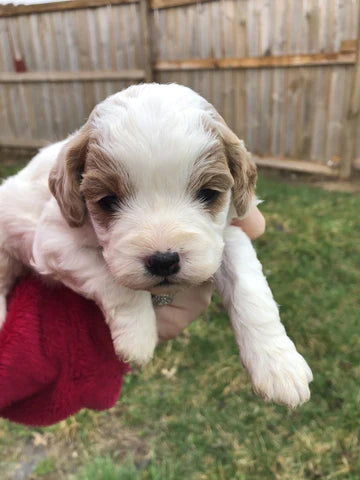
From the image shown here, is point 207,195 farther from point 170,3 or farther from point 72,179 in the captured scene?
point 170,3

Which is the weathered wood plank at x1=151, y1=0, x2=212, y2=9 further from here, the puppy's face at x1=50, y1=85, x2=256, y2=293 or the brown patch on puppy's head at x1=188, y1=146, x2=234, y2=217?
the brown patch on puppy's head at x1=188, y1=146, x2=234, y2=217

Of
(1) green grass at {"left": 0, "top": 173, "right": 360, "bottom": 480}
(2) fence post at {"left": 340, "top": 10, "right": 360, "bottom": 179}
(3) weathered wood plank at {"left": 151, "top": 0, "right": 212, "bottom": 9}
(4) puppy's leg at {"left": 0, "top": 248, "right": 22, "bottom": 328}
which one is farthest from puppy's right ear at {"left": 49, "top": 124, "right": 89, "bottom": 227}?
(3) weathered wood plank at {"left": 151, "top": 0, "right": 212, "bottom": 9}

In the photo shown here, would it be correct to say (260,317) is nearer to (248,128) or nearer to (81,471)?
(81,471)

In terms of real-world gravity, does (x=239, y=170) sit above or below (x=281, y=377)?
above

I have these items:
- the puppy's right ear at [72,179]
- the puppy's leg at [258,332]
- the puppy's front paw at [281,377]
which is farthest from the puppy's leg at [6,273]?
the puppy's front paw at [281,377]

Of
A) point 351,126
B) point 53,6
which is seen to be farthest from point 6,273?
point 53,6

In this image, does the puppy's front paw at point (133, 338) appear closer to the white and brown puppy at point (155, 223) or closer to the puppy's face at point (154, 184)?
the white and brown puppy at point (155, 223)
